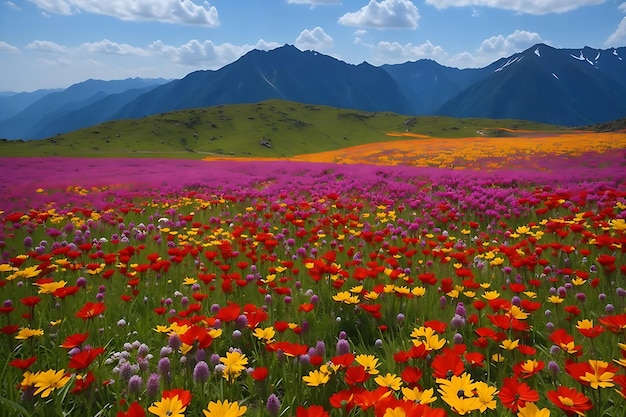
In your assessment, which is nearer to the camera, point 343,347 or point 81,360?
point 81,360

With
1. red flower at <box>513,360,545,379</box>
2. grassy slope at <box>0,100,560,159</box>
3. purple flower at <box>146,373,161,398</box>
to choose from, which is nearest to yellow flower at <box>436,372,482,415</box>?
red flower at <box>513,360,545,379</box>

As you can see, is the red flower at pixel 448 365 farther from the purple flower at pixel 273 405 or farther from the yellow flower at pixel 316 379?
the purple flower at pixel 273 405

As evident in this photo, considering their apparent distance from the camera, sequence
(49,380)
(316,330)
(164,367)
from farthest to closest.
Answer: (316,330) → (164,367) → (49,380)

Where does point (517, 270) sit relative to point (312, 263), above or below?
below

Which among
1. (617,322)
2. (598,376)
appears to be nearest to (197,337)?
(598,376)

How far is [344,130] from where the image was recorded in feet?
393

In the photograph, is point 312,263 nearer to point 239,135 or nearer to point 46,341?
point 46,341

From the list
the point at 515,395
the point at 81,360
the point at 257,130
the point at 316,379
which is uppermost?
Result: the point at 257,130

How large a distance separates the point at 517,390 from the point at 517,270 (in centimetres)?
332

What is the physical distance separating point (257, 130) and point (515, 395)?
11095cm

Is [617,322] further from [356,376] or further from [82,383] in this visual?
[82,383]

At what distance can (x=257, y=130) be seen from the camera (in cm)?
10912

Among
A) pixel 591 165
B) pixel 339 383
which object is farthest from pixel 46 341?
pixel 591 165

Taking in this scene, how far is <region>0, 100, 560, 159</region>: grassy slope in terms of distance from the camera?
88562 millimetres
